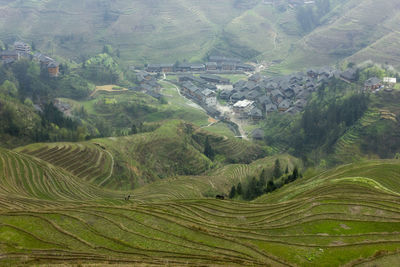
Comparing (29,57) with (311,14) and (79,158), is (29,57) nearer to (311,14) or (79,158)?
(79,158)

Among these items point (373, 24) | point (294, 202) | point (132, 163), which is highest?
point (373, 24)

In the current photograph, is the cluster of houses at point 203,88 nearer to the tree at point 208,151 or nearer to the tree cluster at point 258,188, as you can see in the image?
the tree at point 208,151

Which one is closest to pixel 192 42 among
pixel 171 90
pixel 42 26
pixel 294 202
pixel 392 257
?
pixel 171 90

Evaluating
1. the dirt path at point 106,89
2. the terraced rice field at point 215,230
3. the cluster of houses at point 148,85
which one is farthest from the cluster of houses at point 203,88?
the terraced rice field at point 215,230

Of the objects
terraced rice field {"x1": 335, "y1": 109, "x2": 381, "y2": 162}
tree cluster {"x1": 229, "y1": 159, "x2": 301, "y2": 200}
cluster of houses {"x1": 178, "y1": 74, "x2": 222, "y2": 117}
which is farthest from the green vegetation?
tree cluster {"x1": 229, "y1": 159, "x2": 301, "y2": 200}

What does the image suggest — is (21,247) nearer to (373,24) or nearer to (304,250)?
(304,250)

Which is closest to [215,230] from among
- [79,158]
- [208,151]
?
[79,158]
